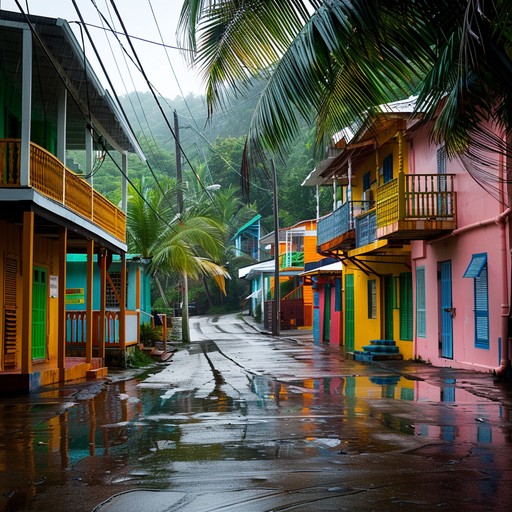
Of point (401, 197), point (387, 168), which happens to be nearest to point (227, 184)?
point (387, 168)

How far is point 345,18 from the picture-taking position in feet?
25.4

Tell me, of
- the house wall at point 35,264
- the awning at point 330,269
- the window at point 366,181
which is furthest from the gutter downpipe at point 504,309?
the awning at point 330,269

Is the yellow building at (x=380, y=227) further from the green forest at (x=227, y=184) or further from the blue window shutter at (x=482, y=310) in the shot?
the green forest at (x=227, y=184)

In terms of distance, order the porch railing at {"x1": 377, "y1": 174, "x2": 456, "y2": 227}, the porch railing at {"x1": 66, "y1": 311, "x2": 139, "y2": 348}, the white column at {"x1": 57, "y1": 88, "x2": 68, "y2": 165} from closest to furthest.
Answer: the white column at {"x1": 57, "y1": 88, "x2": 68, "y2": 165} → the porch railing at {"x1": 377, "y1": 174, "x2": 456, "y2": 227} → the porch railing at {"x1": 66, "y1": 311, "x2": 139, "y2": 348}

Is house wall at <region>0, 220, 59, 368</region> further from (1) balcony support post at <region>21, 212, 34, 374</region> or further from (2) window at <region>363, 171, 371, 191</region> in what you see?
(2) window at <region>363, 171, 371, 191</region>

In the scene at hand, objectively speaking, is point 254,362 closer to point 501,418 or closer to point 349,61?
point 501,418

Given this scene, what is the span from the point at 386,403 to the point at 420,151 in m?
10.9

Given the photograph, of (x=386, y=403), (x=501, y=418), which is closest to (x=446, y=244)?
(x=386, y=403)

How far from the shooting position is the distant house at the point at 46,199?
44.8 feet

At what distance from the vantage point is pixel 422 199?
19.0 metres

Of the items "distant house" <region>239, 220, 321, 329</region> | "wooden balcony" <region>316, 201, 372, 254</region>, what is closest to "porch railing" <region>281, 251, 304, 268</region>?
"distant house" <region>239, 220, 321, 329</region>

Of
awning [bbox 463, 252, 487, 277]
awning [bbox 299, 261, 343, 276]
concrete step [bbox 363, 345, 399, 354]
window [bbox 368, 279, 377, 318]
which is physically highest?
awning [bbox 299, 261, 343, 276]

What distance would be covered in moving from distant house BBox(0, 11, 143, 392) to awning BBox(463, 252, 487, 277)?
8.44m

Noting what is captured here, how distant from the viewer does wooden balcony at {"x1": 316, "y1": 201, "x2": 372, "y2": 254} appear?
83.0ft
